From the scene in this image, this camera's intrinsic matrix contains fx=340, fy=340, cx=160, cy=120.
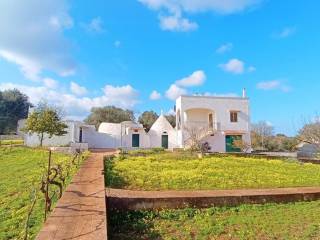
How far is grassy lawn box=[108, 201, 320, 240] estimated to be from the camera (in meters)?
6.83

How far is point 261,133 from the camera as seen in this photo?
44.2 metres

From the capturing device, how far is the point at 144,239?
6.59 meters

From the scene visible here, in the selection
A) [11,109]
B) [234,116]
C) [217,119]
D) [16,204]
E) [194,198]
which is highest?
[11,109]

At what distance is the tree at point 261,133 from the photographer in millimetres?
39375

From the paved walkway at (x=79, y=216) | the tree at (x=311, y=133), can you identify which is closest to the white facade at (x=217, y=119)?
the tree at (x=311, y=133)

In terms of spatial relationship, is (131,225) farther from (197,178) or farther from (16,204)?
(197,178)

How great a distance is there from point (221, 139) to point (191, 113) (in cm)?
391

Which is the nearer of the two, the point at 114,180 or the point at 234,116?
the point at 114,180

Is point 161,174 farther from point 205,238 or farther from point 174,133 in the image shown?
point 174,133

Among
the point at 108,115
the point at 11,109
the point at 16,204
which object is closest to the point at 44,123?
the point at 16,204

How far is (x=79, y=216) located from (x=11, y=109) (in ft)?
180

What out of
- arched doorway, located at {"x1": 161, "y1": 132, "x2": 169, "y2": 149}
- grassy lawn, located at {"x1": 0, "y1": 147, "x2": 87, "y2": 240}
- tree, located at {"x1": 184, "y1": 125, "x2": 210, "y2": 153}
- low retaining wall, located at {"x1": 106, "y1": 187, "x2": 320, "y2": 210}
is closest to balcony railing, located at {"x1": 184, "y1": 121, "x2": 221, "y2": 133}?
tree, located at {"x1": 184, "y1": 125, "x2": 210, "y2": 153}

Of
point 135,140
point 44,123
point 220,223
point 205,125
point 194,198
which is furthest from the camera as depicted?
point 135,140

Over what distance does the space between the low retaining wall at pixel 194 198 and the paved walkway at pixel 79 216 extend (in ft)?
2.19
